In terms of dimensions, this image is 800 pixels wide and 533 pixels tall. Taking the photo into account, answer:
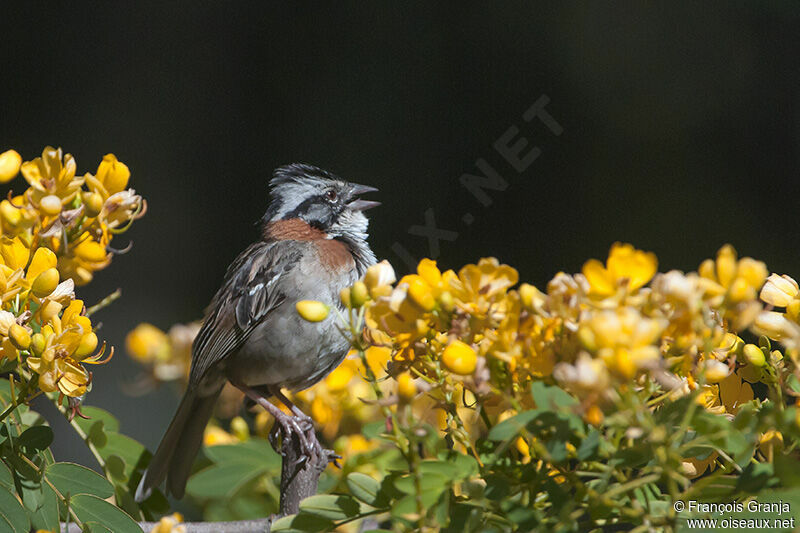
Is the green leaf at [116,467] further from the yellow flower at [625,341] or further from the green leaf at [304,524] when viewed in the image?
the yellow flower at [625,341]

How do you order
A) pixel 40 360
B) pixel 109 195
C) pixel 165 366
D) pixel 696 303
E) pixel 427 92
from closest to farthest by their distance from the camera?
1. pixel 696 303
2. pixel 40 360
3. pixel 109 195
4. pixel 165 366
5. pixel 427 92

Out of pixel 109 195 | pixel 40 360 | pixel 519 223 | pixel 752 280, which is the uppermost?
pixel 109 195

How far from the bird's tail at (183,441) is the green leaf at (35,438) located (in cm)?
72

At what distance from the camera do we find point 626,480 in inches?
32.0

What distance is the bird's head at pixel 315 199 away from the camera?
2658mm

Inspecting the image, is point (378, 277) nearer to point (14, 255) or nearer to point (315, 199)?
point (14, 255)

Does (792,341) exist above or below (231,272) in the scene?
below

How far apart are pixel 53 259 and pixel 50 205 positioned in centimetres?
10

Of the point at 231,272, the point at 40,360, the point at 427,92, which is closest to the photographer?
the point at 40,360

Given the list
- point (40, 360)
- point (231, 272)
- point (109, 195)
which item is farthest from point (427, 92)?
point (40, 360)

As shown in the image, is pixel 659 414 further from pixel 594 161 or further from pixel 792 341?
pixel 594 161

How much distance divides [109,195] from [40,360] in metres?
0.35

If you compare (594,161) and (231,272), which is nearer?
(231,272)

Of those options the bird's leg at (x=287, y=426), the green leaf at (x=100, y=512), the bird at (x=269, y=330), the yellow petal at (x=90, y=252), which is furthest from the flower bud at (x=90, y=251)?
the bird at (x=269, y=330)
